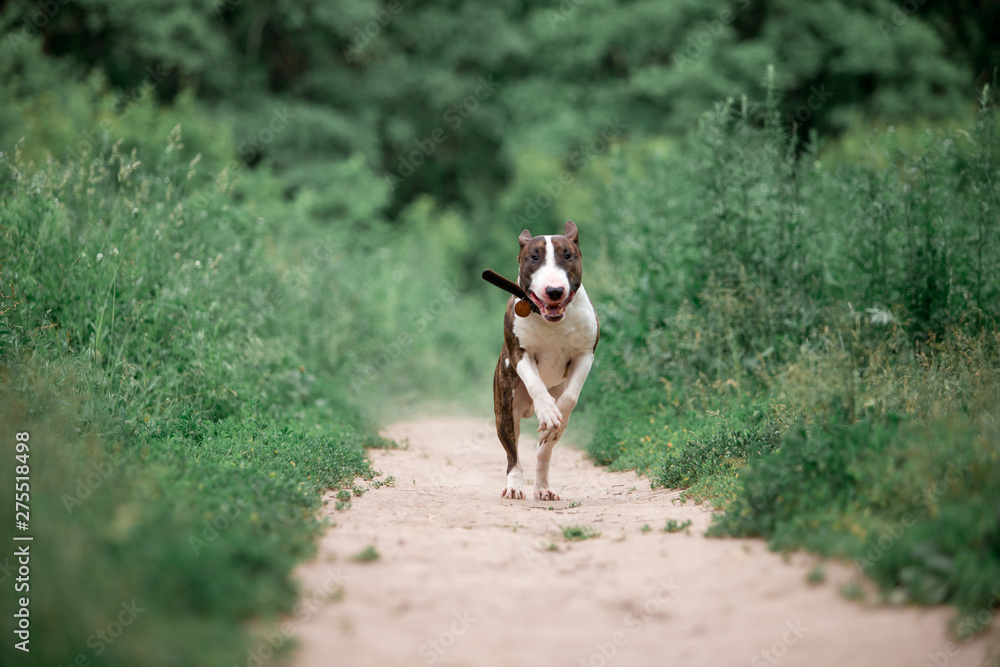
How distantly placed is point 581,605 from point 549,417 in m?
2.44

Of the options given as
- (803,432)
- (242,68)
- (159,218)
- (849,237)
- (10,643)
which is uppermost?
(242,68)

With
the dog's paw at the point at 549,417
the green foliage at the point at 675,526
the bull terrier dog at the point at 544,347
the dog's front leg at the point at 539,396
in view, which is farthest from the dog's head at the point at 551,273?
the green foliage at the point at 675,526

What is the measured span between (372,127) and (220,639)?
24.3 m

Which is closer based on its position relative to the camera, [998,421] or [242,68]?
[998,421]

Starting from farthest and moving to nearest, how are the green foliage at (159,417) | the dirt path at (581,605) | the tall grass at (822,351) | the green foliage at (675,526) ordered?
1. the green foliage at (675,526)
2. the tall grass at (822,351)
3. the dirt path at (581,605)
4. the green foliage at (159,417)

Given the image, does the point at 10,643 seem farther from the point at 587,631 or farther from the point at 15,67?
the point at 15,67

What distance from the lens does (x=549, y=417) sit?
612 centimetres

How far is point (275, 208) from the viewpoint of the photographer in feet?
52.9

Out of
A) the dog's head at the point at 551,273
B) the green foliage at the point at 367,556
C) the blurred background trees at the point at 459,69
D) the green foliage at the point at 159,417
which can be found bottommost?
the green foliage at the point at 367,556

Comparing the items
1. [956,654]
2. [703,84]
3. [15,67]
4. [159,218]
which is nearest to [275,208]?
[15,67]

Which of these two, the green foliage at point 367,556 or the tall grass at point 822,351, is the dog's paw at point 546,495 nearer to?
the tall grass at point 822,351

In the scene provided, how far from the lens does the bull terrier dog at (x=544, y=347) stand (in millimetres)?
6312

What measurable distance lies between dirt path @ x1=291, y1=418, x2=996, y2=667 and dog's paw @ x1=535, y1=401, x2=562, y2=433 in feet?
3.08

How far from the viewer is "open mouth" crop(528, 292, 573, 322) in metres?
6.25
